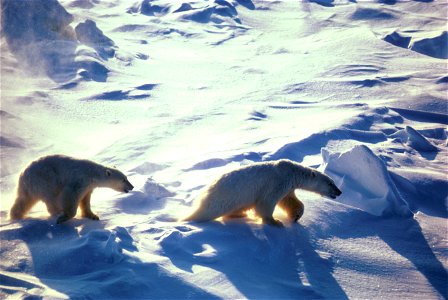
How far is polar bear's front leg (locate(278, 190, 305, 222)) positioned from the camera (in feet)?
19.4

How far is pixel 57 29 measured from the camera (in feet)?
45.6

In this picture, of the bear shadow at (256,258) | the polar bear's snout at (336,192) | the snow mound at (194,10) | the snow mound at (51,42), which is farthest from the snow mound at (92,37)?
the bear shadow at (256,258)

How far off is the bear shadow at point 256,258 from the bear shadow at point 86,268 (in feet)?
1.14

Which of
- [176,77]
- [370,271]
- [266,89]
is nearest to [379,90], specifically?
[266,89]

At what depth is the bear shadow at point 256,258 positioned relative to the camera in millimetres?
4680

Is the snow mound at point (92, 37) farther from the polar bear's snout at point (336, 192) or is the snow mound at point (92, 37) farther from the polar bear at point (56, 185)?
the polar bear's snout at point (336, 192)

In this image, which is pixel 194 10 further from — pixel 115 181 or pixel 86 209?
pixel 86 209

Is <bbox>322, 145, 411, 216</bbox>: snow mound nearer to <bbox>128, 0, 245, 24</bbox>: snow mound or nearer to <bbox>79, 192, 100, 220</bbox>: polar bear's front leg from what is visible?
<bbox>79, 192, 100, 220</bbox>: polar bear's front leg

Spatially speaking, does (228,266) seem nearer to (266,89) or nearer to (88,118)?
(88,118)

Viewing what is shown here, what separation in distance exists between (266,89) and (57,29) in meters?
5.63

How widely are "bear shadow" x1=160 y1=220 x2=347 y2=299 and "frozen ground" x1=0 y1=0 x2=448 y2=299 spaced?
20mm

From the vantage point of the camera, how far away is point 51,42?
13531mm

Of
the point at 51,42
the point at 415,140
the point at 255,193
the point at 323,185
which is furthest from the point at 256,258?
the point at 51,42

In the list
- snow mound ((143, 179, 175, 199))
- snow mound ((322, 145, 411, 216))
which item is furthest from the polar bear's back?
snow mound ((322, 145, 411, 216))
